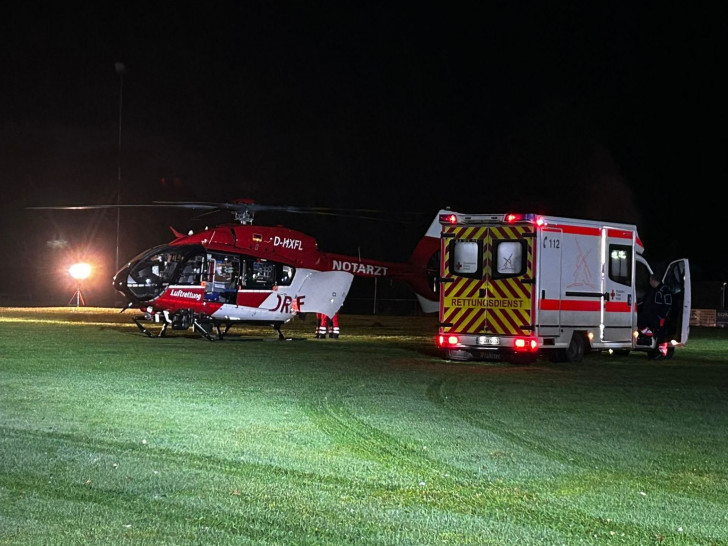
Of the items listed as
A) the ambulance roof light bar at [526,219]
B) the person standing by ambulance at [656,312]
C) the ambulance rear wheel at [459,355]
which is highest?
the ambulance roof light bar at [526,219]

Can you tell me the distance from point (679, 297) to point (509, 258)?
5458mm

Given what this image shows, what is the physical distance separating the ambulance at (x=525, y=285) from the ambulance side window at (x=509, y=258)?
2 centimetres

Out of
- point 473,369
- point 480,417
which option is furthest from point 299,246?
point 480,417

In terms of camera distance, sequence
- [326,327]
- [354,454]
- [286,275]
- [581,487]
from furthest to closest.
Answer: [326,327]
[286,275]
[354,454]
[581,487]

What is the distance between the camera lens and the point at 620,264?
782 inches

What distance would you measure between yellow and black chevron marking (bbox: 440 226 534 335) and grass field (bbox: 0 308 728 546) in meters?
1.18

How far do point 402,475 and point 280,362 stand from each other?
389 inches

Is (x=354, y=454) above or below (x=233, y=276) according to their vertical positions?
below

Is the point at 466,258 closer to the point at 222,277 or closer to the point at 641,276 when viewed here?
the point at 641,276

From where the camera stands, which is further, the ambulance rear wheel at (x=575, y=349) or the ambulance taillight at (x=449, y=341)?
the ambulance rear wheel at (x=575, y=349)

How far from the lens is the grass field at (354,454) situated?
6.24m

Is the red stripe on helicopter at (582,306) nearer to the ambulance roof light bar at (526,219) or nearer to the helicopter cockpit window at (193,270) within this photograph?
the ambulance roof light bar at (526,219)

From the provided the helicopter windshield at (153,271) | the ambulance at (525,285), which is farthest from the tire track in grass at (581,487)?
the helicopter windshield at (153,271)

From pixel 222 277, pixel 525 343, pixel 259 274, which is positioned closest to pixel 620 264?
pixel 525 343
